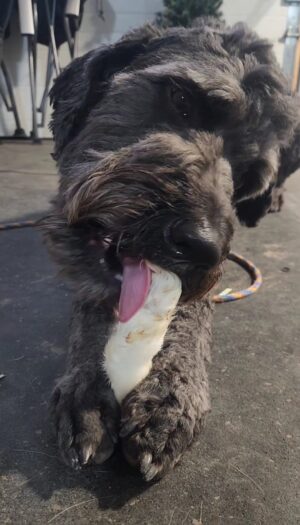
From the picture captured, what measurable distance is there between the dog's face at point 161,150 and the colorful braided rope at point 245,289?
0.59 metres

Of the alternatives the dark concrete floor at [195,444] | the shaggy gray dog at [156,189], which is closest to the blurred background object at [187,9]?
the shaggy gray dog at [156,189]

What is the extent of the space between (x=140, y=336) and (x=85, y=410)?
0.28 meters

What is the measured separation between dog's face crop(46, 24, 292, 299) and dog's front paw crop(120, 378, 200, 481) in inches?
14.4

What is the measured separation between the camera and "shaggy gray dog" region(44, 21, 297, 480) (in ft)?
5.36

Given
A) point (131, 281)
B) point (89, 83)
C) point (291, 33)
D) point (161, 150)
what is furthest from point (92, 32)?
point (131, 281)

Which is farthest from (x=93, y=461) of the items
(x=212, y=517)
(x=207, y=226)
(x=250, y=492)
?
(x=207, y=226)

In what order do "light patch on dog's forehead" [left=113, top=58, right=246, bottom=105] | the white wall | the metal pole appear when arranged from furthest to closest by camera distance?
1. the metal pole
2. the white wall
3. "light patch on dog's forehead" [left=113, top=58, right=246, bottom=105]

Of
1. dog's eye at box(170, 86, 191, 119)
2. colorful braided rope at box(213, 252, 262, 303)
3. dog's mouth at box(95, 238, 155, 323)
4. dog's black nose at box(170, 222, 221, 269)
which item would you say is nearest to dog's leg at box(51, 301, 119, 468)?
dog's mouth at box(95, 238, 155, 323)

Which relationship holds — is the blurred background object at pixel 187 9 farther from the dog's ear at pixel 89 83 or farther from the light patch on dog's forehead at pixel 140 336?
the light patch on dog's forehead at pixel 140 336

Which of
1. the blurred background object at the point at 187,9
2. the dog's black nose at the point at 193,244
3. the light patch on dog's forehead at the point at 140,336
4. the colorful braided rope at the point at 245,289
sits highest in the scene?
the dog's black nose at the point at 193,244

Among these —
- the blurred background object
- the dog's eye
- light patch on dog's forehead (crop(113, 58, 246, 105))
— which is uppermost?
light patch on dog's forehead (crop(113, 58, 246, 105))

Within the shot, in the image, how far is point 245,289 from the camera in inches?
127

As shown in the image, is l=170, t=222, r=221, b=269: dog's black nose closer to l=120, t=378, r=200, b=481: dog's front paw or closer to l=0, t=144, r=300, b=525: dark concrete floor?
l=120, t=378, r=200, b=481: dog's front paw

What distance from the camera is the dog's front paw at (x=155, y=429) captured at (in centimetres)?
155
